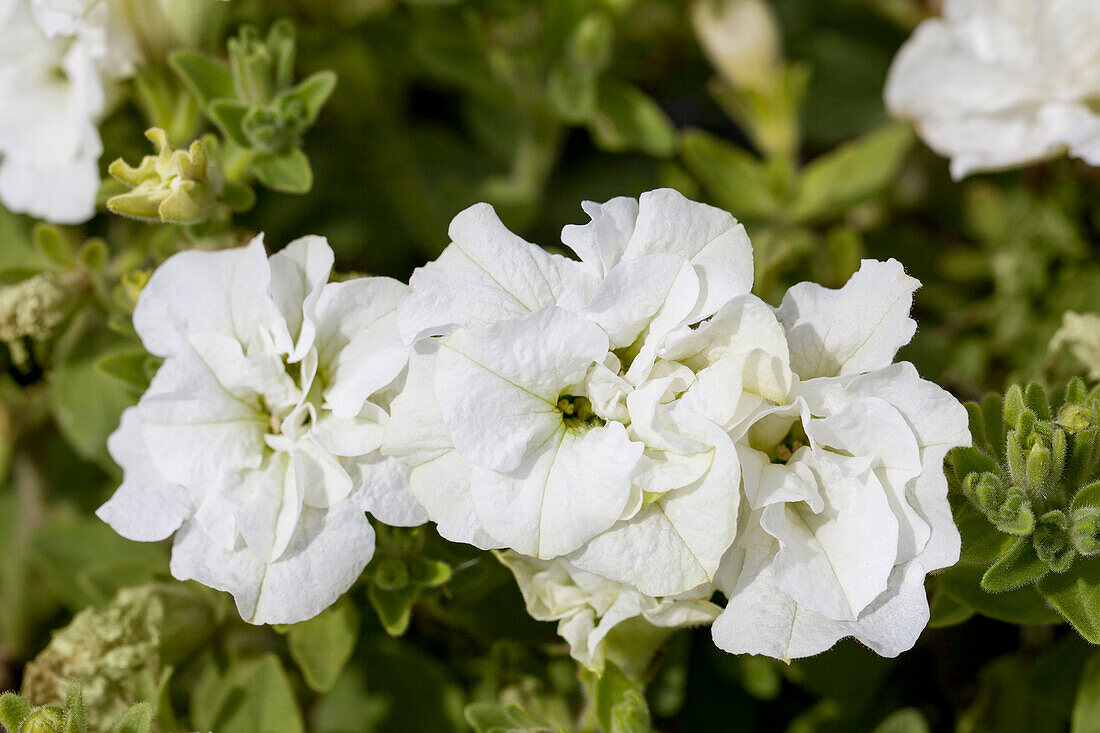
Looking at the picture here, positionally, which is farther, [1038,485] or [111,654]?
[111,654]

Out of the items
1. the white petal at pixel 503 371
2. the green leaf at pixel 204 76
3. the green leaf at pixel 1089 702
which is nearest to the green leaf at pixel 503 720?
the white petal at pixel 503 371

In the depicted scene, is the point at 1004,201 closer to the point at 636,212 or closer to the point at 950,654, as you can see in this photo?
the point at 950,654

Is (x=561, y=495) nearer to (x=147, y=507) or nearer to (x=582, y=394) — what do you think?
(x=582, y=394)

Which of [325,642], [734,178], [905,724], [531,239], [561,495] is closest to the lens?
[561,495]

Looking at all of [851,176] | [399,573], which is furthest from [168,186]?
[851,176]

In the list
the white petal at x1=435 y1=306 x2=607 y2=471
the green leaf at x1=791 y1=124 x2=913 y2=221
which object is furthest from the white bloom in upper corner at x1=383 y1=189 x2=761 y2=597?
the green leaf at x1=791 y1=124 x2=913 y2=221

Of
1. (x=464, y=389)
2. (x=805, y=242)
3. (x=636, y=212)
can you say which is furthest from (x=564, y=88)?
(x=464, y=389)
